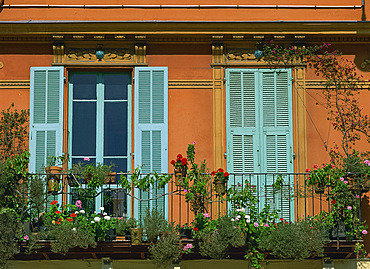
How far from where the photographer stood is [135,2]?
1479 cm

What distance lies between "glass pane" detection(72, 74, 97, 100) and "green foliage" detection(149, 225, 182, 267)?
2.77 m

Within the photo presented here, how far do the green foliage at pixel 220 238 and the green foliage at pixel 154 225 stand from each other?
56 cm

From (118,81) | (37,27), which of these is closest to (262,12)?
(118,81)

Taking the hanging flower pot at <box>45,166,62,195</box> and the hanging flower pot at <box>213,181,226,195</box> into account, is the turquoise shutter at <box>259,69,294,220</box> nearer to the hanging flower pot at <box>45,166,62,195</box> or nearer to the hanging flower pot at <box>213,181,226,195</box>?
the hanging flower pot at <box>213,181,226,195</box>

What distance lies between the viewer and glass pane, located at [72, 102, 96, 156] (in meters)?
14.5

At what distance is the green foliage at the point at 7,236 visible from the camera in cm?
1301

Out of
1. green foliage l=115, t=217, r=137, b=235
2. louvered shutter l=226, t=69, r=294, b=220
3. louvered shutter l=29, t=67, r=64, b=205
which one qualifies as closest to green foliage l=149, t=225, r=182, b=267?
green foliage l=115, t=217, r=137, b=235

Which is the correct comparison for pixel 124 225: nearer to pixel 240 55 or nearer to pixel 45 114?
pixel 45 114

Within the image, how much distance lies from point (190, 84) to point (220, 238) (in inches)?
108

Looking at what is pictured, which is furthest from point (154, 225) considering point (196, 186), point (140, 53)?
point (140, 53)

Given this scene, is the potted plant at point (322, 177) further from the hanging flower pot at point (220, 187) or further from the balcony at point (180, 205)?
the hanging flower pot at point (220, 187)

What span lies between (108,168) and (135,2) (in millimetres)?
2824

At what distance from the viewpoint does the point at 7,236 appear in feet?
42.7

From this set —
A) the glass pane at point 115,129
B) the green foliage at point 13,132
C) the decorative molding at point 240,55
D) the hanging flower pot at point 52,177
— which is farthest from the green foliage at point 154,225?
the decorative molding at point 240,55
